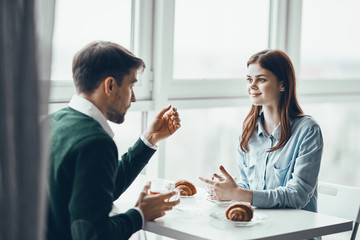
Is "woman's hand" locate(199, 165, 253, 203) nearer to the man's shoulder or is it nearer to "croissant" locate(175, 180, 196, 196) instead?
"croissant" locate(175, 180, 196, 196)

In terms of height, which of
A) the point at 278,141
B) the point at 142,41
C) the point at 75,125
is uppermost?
the point at 142,41

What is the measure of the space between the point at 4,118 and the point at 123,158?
0.81 meters

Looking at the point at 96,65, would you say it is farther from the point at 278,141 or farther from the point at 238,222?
the point at 278,141

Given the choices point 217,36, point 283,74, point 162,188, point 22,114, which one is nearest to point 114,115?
point 162,188

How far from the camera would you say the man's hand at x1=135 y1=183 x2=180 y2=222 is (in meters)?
1.51

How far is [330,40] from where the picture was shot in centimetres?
345

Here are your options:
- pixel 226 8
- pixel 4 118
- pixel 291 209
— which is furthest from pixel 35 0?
pixel 226 8

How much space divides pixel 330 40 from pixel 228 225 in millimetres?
2239

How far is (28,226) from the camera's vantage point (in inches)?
42.5

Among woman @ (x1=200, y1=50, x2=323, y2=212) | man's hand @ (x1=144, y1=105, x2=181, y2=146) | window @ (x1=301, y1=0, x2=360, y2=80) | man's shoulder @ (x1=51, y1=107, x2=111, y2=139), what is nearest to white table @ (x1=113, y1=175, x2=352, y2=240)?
woman @ (x1=200, y1=50, x2=323, y2=212)

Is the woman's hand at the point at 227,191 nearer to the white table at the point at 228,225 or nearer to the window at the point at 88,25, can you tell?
the white table at the point at 228,225

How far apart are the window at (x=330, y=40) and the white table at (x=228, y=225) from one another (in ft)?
5.65

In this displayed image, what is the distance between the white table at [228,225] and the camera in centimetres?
147

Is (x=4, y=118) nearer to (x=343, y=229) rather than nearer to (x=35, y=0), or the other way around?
(x=35, y=0)
